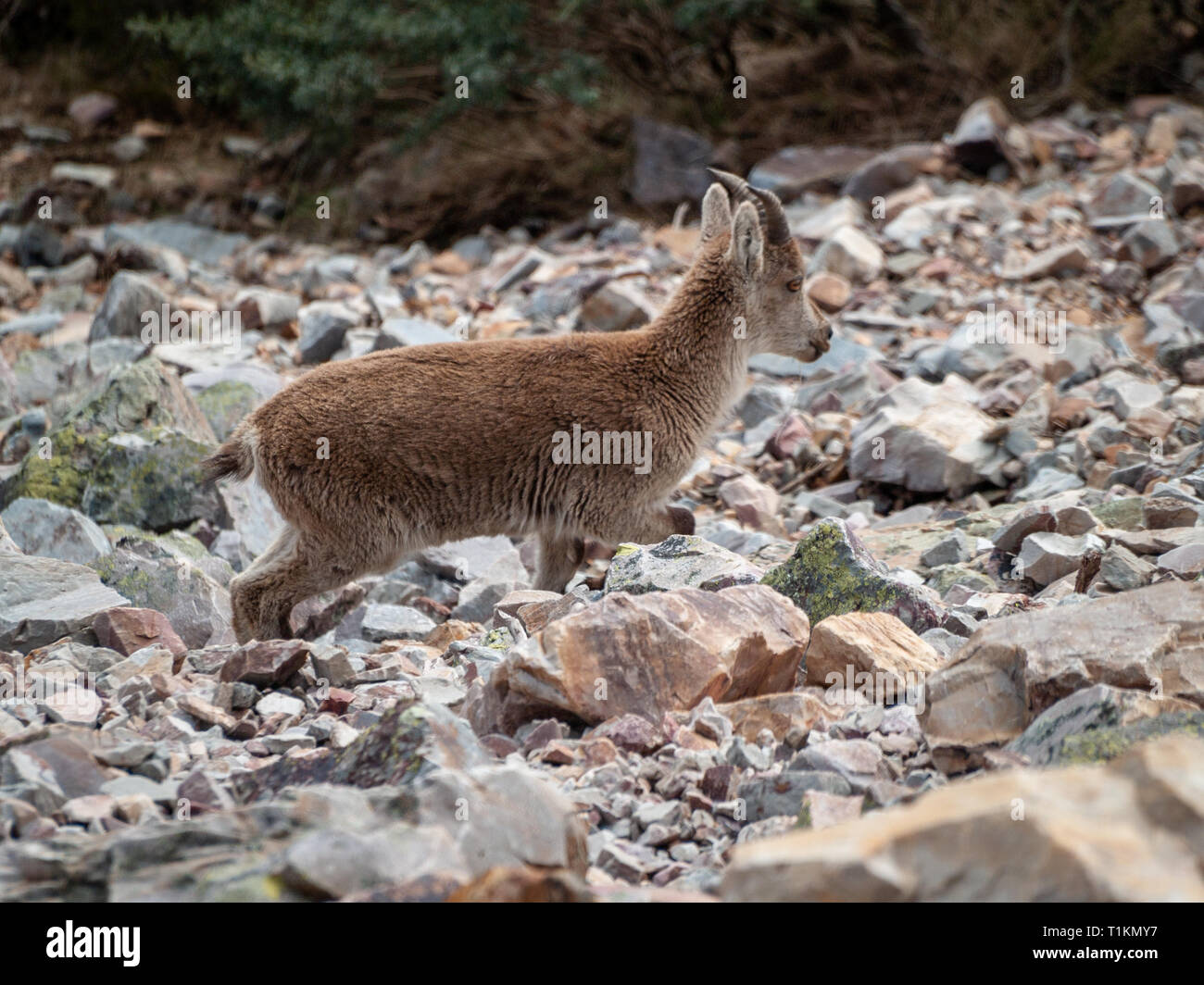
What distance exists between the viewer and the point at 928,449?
840 centimetres

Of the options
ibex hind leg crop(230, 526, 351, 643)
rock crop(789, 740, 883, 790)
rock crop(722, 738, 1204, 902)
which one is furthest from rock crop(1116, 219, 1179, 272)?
rock crop(722, 738, 1204, 902)

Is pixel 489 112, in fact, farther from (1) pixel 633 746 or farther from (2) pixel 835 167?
(1) pixel 633 746

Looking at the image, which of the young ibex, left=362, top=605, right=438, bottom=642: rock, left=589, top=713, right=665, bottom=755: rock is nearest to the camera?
left=589, top=713, right=665, bottom=755: rock

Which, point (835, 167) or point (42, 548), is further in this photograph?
point (835, 167)

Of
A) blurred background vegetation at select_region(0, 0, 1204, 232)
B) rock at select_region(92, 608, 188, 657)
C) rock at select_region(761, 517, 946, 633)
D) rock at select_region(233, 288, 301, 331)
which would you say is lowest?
rock at select_region(92, 608, 188, 657)

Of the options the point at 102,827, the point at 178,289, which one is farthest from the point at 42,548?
the point at 178,289

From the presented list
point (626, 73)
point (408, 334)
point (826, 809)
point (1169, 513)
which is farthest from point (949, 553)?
point (626, 73)

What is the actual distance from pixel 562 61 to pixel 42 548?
29.4 feet

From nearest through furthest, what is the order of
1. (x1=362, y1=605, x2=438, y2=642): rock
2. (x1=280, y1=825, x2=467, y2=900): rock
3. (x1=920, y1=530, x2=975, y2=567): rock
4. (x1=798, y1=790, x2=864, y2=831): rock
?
1. (x1=280, y1=825, x2=467, y2=900): rock
2. (x1=798, y1=790, x2=864, y2=831): rock
3. (x1=362, y1=605, x2=438, y2=642): rock
4. (x1=920, y1=530, x2=975, y2=567): rock

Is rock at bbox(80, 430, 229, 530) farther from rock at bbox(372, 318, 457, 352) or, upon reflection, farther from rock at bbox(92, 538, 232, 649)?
rock at bbox(372, 318, 457, 352)

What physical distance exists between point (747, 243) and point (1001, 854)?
4927 mm

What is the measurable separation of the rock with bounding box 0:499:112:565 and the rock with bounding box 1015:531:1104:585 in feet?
15.0

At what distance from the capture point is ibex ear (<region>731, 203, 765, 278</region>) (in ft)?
23.0

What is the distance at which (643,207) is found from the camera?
14.3 metres
